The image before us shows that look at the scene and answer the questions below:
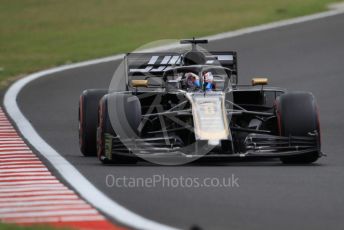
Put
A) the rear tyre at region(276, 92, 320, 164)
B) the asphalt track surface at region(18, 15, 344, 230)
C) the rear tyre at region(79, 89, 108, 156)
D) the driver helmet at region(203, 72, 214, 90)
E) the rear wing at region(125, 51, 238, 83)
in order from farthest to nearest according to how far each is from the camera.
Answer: the rear wing at region(125, 51, 238, 83), the rear tyre at region(79, 89, 108, 156), the driver helmet at region(203, 72, 214, 90), the rear tyre at region(276, 92, 320, 164), the asphalt track surface at region(18, 15, 344, 230)

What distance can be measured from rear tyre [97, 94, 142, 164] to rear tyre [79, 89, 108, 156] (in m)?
1.01

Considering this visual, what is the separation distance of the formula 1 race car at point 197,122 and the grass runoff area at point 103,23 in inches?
428

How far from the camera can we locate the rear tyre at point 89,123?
13.7 m

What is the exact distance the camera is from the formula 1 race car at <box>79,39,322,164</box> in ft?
39.7

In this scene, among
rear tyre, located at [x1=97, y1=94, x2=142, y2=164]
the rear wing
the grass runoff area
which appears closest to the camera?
rear tyre, located at [x1=97, y1=94, x2=142, y2=164]

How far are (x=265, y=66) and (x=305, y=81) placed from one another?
7.09 ft

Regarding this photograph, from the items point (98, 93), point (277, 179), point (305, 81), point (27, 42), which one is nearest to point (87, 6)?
point (27, 42)

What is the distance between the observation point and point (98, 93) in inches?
545

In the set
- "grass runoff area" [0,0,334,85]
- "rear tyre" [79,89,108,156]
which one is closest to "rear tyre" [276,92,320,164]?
"rear tyre" [79,89,108,156]

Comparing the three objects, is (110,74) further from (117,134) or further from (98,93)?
(117,134)

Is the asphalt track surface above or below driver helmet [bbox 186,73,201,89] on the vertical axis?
below

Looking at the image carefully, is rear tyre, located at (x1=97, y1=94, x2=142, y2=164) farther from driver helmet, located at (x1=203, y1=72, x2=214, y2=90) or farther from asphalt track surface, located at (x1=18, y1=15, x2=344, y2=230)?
driver helmet, located at (x1=203, y1=72, x2=214, y2=90)

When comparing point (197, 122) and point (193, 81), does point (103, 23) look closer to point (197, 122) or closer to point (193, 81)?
point (193, 81)

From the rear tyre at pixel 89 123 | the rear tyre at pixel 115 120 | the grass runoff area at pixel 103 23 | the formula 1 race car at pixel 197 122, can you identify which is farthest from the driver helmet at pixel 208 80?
the grass runoff area at pixel 103 23
